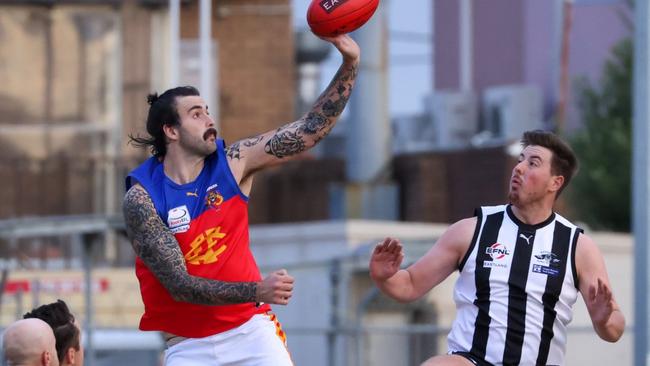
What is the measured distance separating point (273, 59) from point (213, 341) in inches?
653

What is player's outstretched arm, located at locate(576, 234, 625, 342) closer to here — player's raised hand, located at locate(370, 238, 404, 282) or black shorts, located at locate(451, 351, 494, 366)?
black shorts, located at locate(451, 351, 494, 366)

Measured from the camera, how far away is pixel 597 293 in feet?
22.5

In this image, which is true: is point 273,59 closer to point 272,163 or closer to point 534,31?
point 534,31

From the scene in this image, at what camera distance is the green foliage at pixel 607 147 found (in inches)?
973

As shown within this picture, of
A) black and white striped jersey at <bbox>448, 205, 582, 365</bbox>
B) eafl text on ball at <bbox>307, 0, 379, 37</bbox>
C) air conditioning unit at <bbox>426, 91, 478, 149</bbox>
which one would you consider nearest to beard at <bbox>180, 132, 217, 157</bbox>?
eafl text on ball at <bbox>307, 0, 379, 37</bbox>

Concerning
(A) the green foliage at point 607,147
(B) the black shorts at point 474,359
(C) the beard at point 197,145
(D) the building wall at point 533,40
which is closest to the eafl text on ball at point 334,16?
(C) the beard at point 197,145

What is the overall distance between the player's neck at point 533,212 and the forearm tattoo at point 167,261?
1483mm

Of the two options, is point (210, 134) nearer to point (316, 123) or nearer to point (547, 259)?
point (316, 123)

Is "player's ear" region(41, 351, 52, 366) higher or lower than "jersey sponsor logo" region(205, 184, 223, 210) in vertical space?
lower

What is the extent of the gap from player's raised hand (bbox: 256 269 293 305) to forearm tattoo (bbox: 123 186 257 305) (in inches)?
4.3

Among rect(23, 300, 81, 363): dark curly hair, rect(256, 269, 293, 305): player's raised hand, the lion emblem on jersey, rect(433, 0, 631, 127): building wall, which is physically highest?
rect(433, 0, 631, 127): building wall

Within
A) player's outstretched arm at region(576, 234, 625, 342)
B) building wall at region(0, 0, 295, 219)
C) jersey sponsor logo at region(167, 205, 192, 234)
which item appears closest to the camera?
player's outstretched arm at region(576, 234, 625, 342)

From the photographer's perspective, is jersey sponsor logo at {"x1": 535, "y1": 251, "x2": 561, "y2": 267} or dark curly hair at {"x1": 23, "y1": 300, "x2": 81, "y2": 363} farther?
jersey sponsor logo at {"x1": 535, "y1": 251, "x2": 561, "y2": 267}

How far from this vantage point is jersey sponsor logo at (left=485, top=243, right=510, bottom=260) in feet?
23.6
